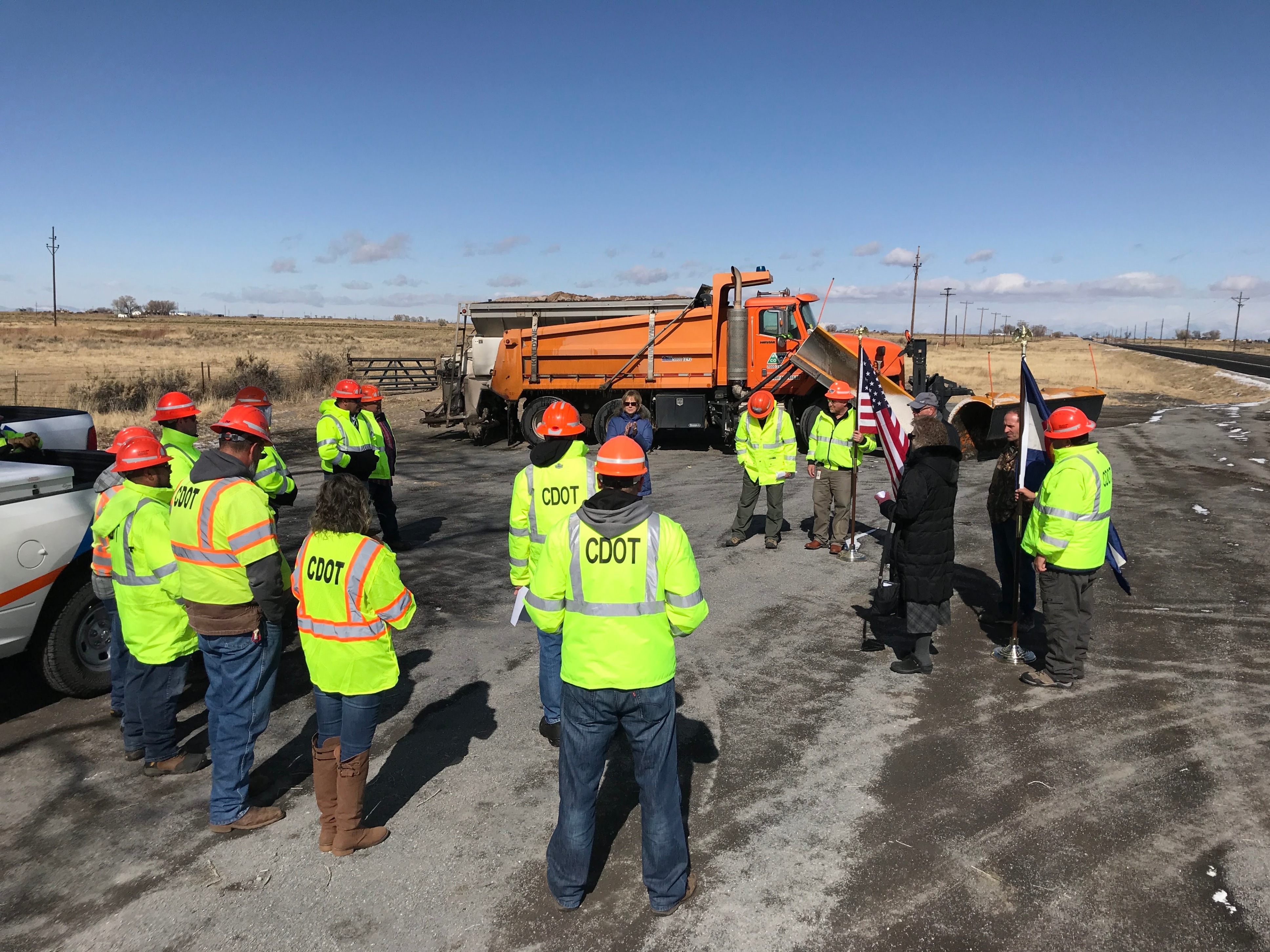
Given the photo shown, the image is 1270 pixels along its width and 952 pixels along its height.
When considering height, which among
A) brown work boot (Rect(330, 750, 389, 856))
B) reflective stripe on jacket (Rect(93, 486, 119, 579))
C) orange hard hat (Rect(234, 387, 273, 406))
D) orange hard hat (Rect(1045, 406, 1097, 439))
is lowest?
brown work boot (Rect(330, 750, 389, 856))

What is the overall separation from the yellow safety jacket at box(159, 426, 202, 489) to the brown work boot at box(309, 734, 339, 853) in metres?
2.64

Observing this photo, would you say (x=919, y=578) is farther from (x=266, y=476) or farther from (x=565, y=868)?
(x=266, y=476)

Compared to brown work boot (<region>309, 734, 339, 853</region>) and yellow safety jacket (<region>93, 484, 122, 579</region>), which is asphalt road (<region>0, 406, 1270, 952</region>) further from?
yellow safety jacket (<region>93, 484, 122, 579</region>)

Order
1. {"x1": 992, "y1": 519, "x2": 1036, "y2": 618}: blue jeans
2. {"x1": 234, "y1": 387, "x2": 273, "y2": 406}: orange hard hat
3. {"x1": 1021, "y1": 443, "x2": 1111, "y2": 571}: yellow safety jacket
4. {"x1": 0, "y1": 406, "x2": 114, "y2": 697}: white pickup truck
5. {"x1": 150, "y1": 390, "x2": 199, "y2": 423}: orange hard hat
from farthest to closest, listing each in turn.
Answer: {"x1": 234, "y1": 387, "x2": 273, "y2": 406}: orange hard hat → {"x1": 992, "y1": 519, "x2": 1036, "y2": 618}: blue jeans → {"x1": 150, "y1": 390, "x2": 199, "y2": 423}: orange hard hat → {"x1": 1021, "y1": 443, "x2": 1111, "y2": 571}: yellow safety jacket → {"x1": 0, "y1": 406, "x2": 114, "y2": 697}: white pickup truck

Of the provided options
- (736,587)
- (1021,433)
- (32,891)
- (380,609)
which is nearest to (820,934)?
(380,609)

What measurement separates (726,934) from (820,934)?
1.19 ft

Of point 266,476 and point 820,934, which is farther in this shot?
point 266,476

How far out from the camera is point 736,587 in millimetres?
7797

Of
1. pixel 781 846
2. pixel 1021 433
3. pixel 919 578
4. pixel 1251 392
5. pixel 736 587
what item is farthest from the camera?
pixel 1251 392

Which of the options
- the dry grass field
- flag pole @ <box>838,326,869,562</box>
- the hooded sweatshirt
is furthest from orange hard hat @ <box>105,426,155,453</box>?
the dry grass field

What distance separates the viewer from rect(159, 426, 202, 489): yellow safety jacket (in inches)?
218

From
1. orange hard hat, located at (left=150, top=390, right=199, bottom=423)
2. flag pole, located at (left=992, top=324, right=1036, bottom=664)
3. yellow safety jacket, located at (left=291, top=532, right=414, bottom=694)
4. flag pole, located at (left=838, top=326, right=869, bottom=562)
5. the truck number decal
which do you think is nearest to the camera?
the truck number decal

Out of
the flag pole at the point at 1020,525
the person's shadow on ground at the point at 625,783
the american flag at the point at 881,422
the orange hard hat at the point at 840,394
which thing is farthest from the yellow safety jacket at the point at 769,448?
the person's shadow on ground at the point at 625,783

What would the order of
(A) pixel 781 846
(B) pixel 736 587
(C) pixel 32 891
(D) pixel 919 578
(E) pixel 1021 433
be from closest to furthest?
(C) pixel 32 891 → (A) pixel 781 846 → (D) pixel 919 578 → (E) pixel 1021 433 → (B) pixel 736 587
